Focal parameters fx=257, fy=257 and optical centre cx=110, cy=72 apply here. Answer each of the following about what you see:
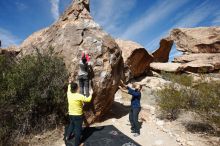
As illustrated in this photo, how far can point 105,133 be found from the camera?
8.16 meters

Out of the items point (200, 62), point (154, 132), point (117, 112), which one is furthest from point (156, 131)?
point (200, 62)

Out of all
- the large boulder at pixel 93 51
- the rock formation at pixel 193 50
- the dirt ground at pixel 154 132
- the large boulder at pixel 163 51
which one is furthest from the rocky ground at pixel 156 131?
the large boulder at pixel 163 51

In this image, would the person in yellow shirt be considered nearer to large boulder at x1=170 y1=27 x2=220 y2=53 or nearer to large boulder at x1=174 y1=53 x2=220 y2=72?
large boulder at x1=174 y1=53 x2=220 y2=72

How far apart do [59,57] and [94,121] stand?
2.68 m

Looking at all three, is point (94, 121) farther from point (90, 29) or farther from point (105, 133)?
point (90, 29)

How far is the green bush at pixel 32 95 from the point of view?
8242 millimetres

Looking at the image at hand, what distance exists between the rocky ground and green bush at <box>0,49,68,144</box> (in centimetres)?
57

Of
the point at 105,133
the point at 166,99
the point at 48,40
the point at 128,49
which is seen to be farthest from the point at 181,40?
the point at 105,133

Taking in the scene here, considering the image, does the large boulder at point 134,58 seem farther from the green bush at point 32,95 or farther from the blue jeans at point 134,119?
the green bush at point 32,95

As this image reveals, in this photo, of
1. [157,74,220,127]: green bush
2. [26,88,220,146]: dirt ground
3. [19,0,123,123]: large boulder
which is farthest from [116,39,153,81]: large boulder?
[19,0,123,123]: large boulder

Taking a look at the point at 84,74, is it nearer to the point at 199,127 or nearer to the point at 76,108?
the point at 76,108

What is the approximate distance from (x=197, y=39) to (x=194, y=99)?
16079mm

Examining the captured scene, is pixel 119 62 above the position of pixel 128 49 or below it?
below

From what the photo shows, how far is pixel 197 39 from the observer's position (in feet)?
81.9
